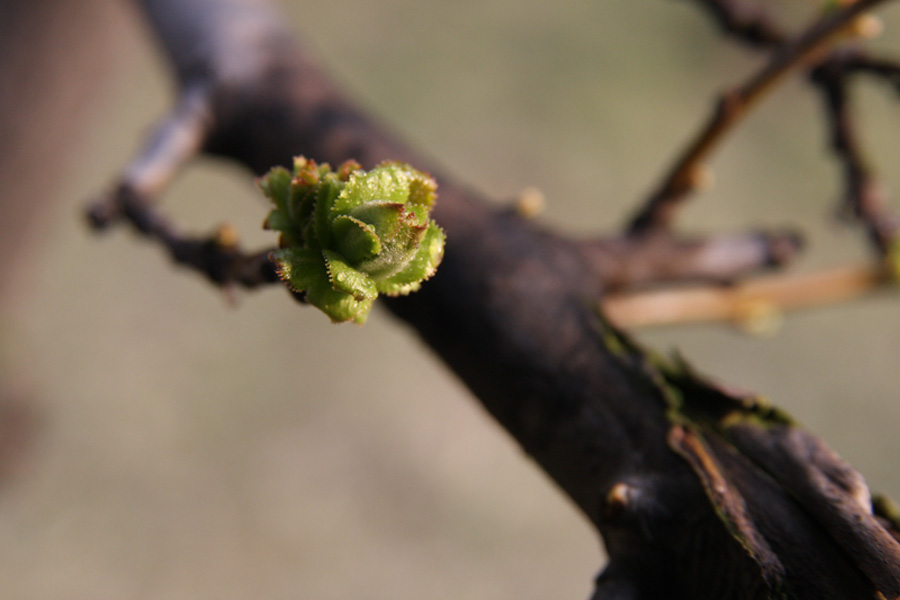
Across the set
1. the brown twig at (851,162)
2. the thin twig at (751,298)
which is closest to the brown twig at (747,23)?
the brown twig at (851,162)

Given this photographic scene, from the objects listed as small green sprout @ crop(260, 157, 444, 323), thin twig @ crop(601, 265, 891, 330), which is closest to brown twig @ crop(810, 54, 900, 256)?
thin twig @ crop(601, 265, 891, 330)

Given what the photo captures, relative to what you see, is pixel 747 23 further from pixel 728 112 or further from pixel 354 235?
pixel 354 235

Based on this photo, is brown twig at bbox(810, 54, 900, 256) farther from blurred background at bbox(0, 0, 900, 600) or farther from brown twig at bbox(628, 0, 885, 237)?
blurred background at bbox(0, 0, 900, 600)

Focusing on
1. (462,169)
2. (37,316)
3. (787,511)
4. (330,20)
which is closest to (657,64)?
(462,169)

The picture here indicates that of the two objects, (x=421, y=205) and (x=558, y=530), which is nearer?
(x=421, y=205)

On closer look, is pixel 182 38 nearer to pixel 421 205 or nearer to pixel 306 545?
pixel 421 205

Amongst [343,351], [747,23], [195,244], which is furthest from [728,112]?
[343,351]
